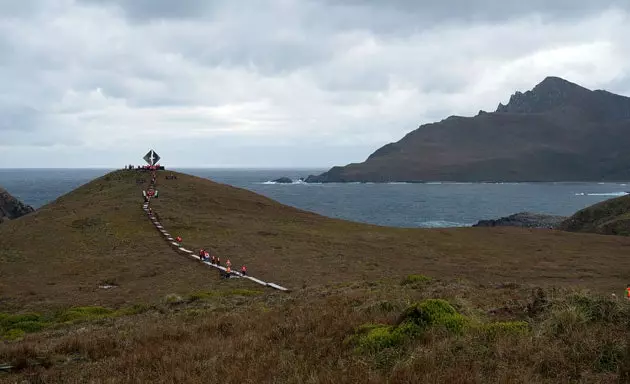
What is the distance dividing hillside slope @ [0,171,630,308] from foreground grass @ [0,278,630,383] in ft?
34.5

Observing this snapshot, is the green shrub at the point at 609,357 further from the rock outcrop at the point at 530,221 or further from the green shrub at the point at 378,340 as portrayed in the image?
the rock outcrop at the point at 530,221

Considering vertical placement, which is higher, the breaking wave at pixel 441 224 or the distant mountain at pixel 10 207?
the distant mountain at pixel 10 207

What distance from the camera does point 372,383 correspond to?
6.26m

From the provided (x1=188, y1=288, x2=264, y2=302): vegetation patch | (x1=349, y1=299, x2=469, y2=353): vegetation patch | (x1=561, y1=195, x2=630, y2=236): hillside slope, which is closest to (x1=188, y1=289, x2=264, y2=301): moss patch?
(x1=188, y1=288, x2=264, y2=302): vegetation patch

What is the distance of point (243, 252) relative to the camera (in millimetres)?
32438

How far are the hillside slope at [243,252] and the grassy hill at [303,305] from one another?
0.19 m

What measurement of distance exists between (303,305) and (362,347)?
20.4 feet

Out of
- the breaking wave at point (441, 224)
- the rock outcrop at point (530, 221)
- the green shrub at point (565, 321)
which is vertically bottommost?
the breaking wave at point (441, 224)

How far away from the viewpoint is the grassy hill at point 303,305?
24.3ft

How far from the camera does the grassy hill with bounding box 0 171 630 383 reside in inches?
292

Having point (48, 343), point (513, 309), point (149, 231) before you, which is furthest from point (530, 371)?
point (149, 231)

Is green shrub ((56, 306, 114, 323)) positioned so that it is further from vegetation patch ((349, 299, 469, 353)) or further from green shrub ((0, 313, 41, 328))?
vegetation patch ((349, 299, 469, 353))

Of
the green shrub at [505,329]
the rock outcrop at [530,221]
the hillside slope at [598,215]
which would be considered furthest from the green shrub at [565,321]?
the rock outcrop at [530,221]

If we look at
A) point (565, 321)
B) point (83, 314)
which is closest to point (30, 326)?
point (83, 314)
